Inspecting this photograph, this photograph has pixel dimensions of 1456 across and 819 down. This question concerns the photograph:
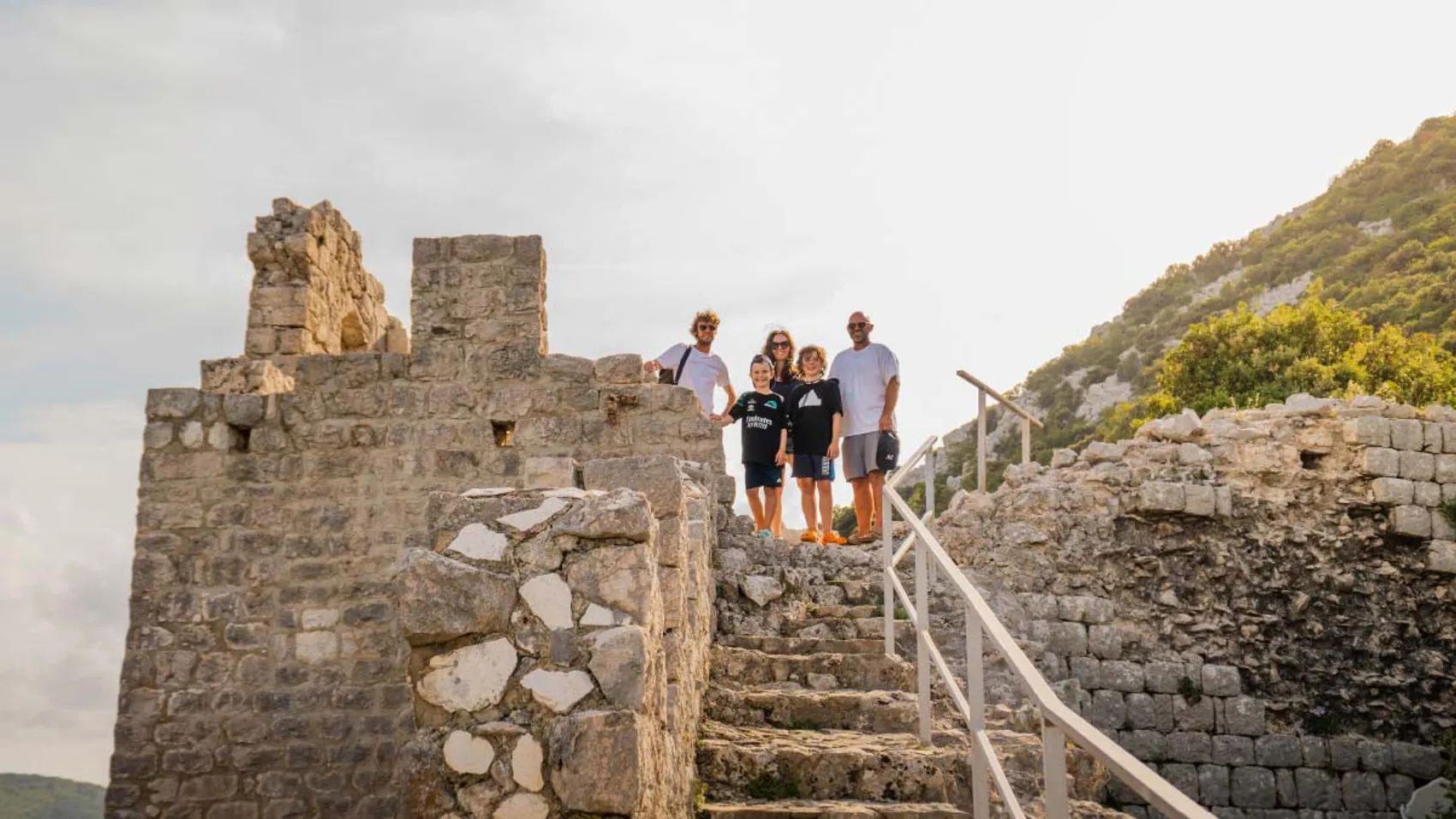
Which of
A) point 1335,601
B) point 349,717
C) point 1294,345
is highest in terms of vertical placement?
point 1294,345

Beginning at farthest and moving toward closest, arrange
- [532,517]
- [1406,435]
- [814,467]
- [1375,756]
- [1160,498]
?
[1406,435], [1160,498], [814,467], [1375,756], [532,517]

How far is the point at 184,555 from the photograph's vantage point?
8.20 meters

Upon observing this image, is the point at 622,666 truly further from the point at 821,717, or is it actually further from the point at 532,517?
the point at 821,717

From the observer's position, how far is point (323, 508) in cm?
827

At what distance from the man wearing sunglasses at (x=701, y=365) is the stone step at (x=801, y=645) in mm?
2455

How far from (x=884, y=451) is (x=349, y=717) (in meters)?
4.17

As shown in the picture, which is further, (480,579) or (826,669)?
→ (826,669)

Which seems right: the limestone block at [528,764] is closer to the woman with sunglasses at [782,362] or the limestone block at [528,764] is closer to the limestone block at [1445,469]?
the woman with sunglasses at [782,362]

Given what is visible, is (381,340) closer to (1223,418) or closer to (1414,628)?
(1223,418)

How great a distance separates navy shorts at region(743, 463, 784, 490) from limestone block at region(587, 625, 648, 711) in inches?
228

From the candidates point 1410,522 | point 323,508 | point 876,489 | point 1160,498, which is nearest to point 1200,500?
point 1160,498

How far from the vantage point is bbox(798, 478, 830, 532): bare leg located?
365 inches

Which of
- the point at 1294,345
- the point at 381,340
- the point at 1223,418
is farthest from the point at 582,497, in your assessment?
the point at 1294,345

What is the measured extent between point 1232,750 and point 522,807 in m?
7.05
